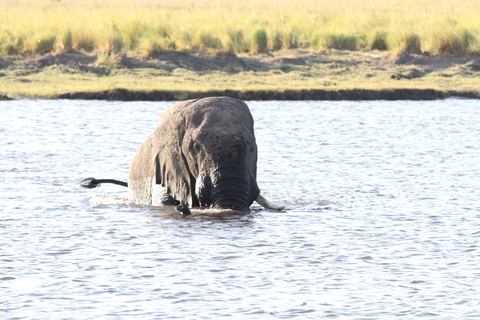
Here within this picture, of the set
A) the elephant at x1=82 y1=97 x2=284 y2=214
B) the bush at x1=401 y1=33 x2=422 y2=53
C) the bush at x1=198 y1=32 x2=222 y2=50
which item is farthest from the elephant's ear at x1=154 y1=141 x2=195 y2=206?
the bush at x1=401 y1=33 x2=422 y2=53

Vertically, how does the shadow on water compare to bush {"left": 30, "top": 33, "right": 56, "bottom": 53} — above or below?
below

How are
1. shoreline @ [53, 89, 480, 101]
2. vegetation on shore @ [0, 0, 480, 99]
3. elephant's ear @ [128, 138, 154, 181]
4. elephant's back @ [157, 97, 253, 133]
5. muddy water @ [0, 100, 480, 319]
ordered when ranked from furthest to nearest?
vegetation on shore @ [0, 0, 480, 99] → shoreline @ [53, 89, 480, 101] → elephant's ear @ [128, 138, 154, 181] → elephant's back @ [157, 97, 253, 133] → muddy water @ [0, 100, 480, 319]

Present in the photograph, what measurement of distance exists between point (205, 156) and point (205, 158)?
2cm

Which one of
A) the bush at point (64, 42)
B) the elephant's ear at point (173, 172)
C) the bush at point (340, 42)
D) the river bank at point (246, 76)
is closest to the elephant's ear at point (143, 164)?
the elephant's ear at point (173, 172)

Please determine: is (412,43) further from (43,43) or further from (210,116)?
(210,116)

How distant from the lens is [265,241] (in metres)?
7.73

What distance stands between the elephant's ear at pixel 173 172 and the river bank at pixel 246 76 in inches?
498

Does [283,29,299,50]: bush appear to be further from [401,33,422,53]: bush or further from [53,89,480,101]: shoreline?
[53,89,480,101]: shoreline

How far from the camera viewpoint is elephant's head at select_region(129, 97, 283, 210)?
8.18 metres

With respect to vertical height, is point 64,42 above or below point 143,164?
above

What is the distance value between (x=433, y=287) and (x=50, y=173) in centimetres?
723

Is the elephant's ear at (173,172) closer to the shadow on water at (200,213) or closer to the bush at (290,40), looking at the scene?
the shadow on water at (200,213)

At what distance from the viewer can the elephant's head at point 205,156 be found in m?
8.18

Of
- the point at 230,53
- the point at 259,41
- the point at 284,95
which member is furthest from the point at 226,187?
the point at 259,41
